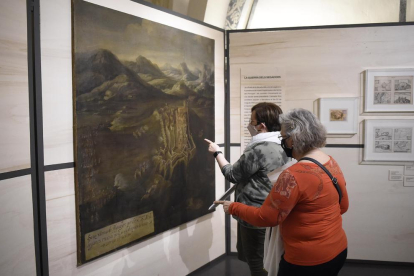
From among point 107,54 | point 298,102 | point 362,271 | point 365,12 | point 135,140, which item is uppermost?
point 365,12

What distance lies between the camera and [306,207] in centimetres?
200

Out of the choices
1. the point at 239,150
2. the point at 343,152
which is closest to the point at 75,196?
the point at 239,150

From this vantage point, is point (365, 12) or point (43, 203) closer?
point (43, 203)

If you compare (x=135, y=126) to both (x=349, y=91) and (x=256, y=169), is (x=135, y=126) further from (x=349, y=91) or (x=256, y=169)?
(x=349, y=91)

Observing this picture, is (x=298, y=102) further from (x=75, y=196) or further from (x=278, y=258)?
(x=75, y=196)

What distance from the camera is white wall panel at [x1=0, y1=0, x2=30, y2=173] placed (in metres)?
2.08

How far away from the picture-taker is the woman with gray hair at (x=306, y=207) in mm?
1969

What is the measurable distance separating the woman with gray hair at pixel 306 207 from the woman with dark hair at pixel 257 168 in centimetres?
55

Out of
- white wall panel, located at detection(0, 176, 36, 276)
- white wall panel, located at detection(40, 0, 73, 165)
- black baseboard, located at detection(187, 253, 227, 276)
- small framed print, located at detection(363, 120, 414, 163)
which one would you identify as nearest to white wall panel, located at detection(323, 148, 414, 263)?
small framed print, located at detection(363, 120, 414, 163)

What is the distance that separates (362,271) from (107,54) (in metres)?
3.27

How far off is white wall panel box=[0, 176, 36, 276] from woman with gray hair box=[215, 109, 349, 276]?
1.26 m

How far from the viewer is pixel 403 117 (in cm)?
396

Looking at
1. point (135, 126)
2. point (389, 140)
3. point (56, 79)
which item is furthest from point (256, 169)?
point (389, 140)

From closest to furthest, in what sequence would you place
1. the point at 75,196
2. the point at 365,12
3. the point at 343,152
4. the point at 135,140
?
the point at 75,196, the point at 135,140, the point at 343,152, the point at 365,12
